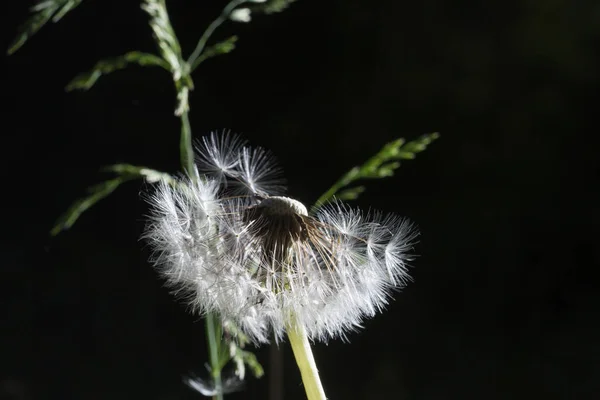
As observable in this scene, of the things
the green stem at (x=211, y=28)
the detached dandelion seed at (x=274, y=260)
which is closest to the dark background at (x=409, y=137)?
the green stem at (x=211, y=28)

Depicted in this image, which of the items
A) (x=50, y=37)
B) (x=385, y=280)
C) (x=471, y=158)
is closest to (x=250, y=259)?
(x=385, y=280)

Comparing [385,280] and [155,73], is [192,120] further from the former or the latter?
[385,280]

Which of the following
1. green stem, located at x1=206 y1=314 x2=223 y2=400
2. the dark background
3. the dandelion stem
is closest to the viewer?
the dandelion stem

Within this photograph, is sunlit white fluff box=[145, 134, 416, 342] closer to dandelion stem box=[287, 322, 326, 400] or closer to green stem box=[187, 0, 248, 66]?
dandelion stem box=[287, 322, 326, 400]

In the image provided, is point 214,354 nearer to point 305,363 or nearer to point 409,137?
point 305,363

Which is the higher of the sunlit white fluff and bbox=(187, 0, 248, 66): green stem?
bbox=(187, 0, 248, 66): green stem

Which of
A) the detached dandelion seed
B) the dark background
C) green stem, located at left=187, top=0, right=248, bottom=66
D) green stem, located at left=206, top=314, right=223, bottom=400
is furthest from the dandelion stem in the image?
the dark background

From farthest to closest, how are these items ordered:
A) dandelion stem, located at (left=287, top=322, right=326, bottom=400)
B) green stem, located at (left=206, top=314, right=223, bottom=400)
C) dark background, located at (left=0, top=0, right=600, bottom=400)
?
dark background, located at (left=0, top=0, right=600, bottom=400) → green stem, located at (left=206, top=314, right=223, bottom=400) → dandelion stem, located at (left=287, top=322, right=326, bottom=400)

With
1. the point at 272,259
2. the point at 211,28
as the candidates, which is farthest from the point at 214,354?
the point at 211,28
